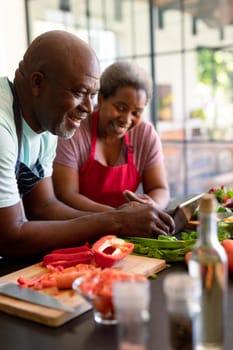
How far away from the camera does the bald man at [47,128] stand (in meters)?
1.25

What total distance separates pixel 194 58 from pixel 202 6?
20.2 inches

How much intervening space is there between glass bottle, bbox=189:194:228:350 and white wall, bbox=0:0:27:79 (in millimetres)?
4246

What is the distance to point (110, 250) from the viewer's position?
1186 millimetres

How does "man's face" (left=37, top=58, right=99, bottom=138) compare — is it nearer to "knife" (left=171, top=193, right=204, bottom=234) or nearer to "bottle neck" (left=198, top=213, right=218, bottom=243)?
"knife" (left=171, top=193, right=204, bottom=234)

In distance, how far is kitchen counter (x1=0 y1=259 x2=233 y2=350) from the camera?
79 cm

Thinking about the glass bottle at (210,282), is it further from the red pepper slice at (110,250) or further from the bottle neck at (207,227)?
the red pepper slice at (110,250)

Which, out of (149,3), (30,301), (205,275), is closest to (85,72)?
(30,301)

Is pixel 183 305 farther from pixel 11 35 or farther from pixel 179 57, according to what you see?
pixel 11 35

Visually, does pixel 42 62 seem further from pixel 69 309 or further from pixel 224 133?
pixel 224 133

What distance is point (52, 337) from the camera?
832 millimetres

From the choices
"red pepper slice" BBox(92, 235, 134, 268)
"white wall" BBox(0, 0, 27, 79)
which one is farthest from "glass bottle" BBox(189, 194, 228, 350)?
"white wall" BBox(0, 0, 27, 79)

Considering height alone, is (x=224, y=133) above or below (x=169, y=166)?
above

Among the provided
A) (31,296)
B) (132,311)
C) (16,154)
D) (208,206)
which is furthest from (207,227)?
(16,154)

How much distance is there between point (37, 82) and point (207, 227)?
0.82m
